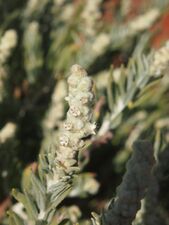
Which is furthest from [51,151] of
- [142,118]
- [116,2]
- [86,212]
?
[116,2]

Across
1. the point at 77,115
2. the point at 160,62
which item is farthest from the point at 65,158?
the point at 160,62

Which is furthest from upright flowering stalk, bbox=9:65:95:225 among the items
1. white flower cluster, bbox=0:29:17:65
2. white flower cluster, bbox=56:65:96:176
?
white flower cluster, bbox=0:29:17:65

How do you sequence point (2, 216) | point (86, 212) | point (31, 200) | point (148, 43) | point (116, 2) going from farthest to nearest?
point (116, 2), point (148, 43), point (86, 212), point (2, 216), point (31, 200)

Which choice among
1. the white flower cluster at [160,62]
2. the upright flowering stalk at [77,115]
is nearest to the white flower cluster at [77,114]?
the upright flowering stalk at [77,115]

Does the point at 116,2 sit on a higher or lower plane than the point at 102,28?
higher

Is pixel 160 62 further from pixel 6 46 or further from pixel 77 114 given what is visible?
pixel 77 114

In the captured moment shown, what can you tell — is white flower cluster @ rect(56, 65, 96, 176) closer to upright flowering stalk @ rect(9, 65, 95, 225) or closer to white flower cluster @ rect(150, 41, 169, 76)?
upright flowering stalk @ rect(9, 65, 95, 225)

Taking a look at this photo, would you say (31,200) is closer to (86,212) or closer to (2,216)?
(2,216)
